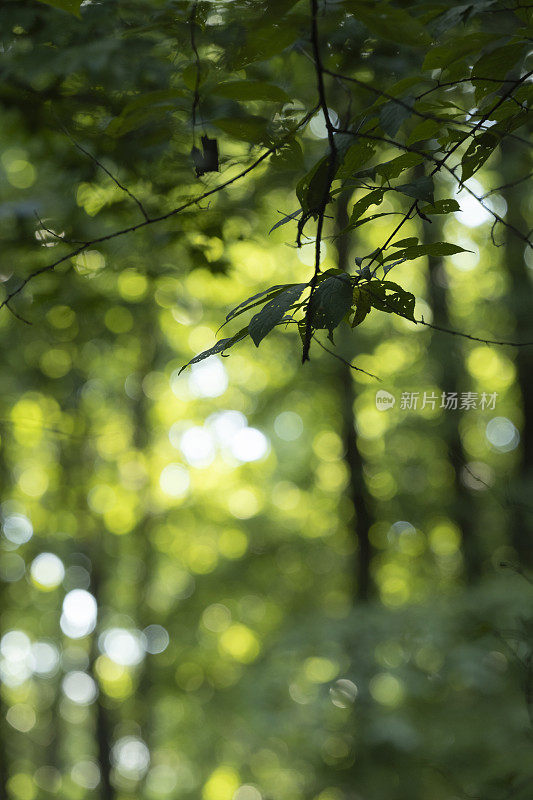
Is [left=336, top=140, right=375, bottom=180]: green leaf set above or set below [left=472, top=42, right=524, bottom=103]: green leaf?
below

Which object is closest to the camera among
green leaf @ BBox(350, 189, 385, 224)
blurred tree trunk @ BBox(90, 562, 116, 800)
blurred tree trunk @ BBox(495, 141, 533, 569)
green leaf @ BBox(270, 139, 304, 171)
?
green leaf @ BBox(350, 189, 385, 224)

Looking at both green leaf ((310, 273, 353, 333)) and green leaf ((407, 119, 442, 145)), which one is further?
green leaf ((407, 119, 442, 145))

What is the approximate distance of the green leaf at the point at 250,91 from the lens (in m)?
0.73

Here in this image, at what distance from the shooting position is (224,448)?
26.2 ft

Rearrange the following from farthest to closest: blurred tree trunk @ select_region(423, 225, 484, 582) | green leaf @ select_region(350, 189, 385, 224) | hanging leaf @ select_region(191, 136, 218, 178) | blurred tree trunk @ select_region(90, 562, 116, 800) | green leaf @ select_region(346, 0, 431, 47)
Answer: blurred tree trunk @ select_region(90, 562, 116, 800)
blurred tree trunk @ select_region(423, 225, 484, 582)
hanging leaf @ select_region(191, 136, 218, 178)
green leaf @ select_region(350, 189, 385, 224)
green leaf @ select_region(346, 0, 431, 47)

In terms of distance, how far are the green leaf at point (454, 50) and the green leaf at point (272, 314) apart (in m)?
0.35

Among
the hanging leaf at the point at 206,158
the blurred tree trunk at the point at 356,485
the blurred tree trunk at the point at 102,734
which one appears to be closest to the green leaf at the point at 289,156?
the hanging leaf at the point at 206,158

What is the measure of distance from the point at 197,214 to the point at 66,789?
1175 centimetres

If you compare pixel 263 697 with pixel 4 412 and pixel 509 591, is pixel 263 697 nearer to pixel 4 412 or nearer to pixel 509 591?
pixel 509 591

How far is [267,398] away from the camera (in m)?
6.89

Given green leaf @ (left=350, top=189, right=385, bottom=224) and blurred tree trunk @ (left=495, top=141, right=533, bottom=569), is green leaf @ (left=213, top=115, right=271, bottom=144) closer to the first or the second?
green leaf @ (left=350, top=189, right=385, bottom=224)

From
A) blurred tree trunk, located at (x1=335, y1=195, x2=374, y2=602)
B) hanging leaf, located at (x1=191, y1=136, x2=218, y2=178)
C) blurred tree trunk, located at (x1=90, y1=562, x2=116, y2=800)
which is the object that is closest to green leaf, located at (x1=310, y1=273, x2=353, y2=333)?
hanging leaf, located at (x1=191, y1=136, x2=218, y2=178)

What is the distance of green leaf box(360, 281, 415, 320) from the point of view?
31.8 inches

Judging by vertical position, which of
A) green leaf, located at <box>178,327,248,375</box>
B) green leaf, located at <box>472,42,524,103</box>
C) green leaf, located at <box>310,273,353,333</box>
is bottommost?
green leaf, located at <box>178,327,248,375</box>
